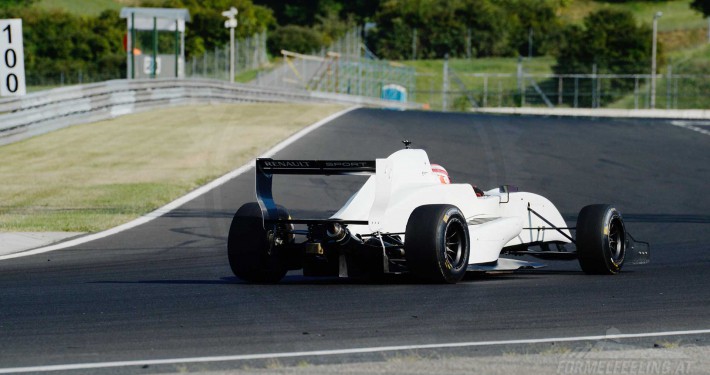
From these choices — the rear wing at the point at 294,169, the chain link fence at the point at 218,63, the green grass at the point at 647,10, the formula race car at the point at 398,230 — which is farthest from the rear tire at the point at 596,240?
the green grass at the point at 647,10

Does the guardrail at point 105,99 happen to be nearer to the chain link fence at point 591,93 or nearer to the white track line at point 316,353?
the white track line at point 316,353

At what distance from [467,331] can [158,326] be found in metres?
1.96

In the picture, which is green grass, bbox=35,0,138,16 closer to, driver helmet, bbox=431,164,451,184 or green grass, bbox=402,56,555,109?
green grass, bbox=402,56,555,109

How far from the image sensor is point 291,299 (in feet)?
30.9

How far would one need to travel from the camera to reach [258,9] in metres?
121

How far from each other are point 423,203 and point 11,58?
1158 centimetres

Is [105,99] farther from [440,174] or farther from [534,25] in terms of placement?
[534,25]

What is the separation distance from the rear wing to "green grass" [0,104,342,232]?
632cm

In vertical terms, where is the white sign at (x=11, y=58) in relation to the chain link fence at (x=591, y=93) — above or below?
above

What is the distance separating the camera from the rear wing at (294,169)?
10086mm

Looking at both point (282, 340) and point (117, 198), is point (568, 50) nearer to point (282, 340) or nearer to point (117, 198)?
point (117, 198)

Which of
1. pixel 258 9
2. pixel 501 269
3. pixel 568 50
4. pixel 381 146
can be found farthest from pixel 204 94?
pixel 258 9

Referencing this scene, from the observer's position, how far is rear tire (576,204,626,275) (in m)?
11.3
